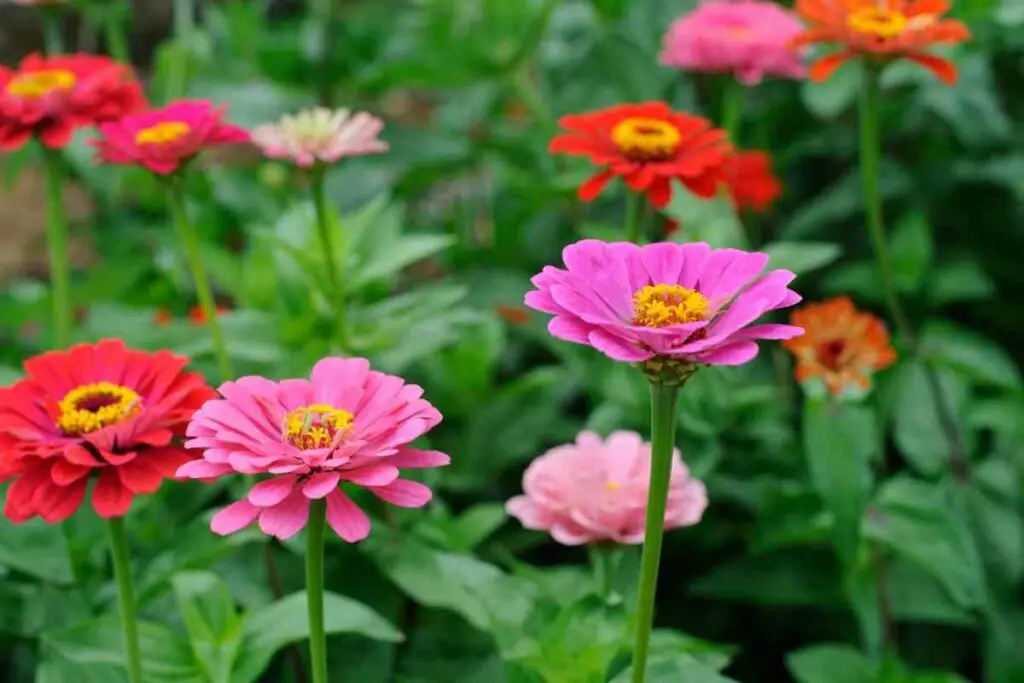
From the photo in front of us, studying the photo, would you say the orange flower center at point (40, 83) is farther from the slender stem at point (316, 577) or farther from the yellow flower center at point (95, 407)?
the slender stem at point (316, 577)

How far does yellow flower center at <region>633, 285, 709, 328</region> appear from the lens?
52cm

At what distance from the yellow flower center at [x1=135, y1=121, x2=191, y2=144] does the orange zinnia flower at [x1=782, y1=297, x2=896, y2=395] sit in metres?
0.45

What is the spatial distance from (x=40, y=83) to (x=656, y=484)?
598 millimetres

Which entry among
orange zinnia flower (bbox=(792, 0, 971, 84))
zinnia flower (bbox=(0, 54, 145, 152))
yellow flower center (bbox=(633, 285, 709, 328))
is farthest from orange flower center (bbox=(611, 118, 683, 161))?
zinnia flower (bbox=(0, 54, 145, 152))

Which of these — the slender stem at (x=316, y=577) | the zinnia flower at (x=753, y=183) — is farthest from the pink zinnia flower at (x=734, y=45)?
the slender stem at (x=316, y=577)

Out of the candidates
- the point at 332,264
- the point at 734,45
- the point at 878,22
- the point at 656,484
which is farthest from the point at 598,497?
the point at 734,45

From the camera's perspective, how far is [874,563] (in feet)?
2.97

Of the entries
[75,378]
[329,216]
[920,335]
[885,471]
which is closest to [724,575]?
[885,471]

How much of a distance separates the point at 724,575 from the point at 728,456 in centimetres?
10

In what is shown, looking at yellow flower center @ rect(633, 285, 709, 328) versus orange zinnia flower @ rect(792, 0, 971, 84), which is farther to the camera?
orange zinnia flower @ rect(792, 0, 971, 84)

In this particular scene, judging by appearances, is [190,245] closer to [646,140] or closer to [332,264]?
[332,264]

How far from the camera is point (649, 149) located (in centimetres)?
78

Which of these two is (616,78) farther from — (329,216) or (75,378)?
(75,378)

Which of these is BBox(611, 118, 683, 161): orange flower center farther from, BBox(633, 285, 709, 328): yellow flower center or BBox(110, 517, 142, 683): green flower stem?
BBox(110, 517, 142, 683): green flower stem
